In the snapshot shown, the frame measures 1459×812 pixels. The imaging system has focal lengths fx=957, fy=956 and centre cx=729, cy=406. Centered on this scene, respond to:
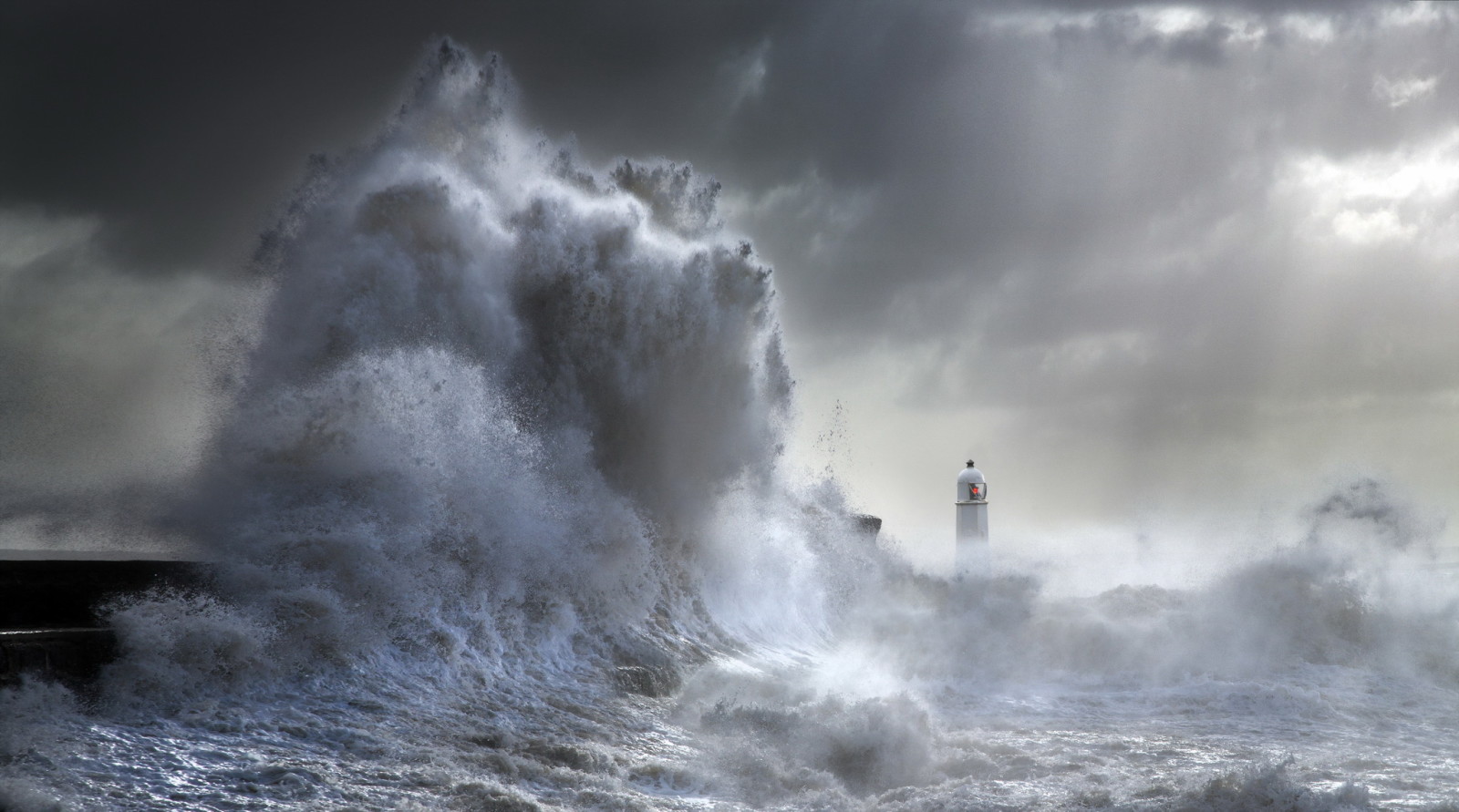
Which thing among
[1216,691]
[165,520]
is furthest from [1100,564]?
[165,520]

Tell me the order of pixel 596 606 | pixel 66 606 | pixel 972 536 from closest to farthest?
pixel 66 606, pixel 596 606, pixel 972 536

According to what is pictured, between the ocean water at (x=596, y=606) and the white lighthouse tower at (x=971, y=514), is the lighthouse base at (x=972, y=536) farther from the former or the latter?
the ocean water at (x=596, y=606)

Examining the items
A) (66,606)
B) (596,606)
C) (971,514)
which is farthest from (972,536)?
(66,606)

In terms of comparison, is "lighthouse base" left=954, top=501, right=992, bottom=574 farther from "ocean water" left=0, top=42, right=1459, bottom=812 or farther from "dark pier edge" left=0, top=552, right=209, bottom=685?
"dark pier edge" left=0, top=552, right=209, bottom=685

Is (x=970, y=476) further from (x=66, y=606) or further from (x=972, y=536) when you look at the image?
(x=66, y=606)

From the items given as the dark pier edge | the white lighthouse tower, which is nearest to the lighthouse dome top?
the white lighthouse tower

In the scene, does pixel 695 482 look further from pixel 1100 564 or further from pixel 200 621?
pixel 1100 564
